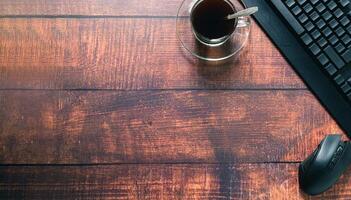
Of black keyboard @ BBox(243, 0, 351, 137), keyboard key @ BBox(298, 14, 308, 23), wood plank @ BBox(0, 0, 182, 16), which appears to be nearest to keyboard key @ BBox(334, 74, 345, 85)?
black keyboard @ BBox(243, 0, 351, 137)

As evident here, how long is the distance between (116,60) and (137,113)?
0.31 ft

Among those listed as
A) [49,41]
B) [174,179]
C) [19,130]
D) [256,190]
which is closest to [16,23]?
[49,41]

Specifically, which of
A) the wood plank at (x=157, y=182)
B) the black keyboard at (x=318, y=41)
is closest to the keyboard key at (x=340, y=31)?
the black keyboard at (x=318, y=41)

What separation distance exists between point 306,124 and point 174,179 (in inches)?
9.2

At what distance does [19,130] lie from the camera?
999 millimetres

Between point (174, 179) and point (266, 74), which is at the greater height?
point (266, 74)

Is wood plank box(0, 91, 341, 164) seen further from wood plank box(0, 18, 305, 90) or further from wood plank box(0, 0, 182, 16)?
wood plank box(0, 0, 182, 16)

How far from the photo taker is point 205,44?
1000mm

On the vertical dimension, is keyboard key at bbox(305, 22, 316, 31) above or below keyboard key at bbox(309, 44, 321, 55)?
above

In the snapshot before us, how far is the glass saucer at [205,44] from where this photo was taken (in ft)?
3.26

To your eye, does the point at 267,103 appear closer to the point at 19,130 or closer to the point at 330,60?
the point at 330,60

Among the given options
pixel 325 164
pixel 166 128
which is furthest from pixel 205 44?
pixel 325 164

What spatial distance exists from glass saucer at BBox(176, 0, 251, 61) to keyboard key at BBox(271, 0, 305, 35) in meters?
0.05

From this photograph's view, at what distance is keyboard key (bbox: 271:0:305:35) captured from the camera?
955 mm
